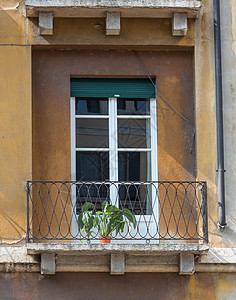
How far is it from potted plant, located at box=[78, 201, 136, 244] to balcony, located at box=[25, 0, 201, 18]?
2.63 m

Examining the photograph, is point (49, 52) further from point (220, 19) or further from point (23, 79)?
point (220, 19)

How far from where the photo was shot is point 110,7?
1273 centimetres

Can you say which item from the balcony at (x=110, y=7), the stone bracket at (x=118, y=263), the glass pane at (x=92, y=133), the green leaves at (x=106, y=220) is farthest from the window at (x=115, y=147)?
the balcony at (x=110, y=7)

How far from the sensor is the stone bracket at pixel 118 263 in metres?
12.3

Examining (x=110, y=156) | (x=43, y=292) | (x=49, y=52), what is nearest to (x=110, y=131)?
(x=110, y=156)

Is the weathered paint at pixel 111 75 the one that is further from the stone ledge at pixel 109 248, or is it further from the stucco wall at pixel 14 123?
the stone ledge at pixel 109 248

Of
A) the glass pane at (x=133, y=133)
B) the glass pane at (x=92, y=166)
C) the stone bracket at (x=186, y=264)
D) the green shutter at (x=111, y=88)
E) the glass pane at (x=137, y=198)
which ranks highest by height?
the green shutter at (x=111, y=88)

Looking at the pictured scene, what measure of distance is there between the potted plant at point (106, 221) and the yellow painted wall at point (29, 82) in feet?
2.68

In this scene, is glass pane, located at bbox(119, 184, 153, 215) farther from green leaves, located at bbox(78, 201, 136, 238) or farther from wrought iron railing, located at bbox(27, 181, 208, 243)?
green leaves, located at bbox(78, 201, 136, 238)

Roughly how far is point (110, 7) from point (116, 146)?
190cm

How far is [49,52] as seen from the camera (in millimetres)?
13086

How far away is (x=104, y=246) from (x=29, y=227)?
1.06 metres

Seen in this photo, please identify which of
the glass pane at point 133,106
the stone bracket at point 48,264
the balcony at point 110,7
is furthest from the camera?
the glass pane at point 133,106

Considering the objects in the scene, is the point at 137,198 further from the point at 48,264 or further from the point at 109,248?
the point at 48,264
